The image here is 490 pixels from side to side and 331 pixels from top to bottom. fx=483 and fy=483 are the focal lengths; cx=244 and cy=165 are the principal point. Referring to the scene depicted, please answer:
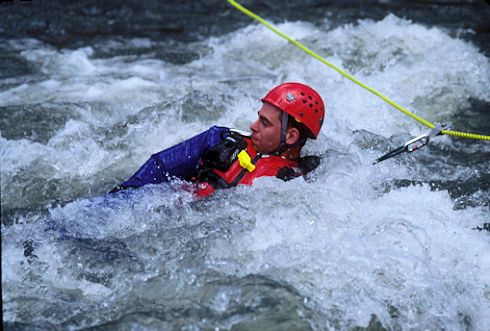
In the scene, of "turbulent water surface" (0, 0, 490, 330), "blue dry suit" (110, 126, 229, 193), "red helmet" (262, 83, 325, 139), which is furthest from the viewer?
"blue dry suit" (110, 126, 229, 193)

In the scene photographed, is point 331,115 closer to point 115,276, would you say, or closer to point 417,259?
point 417,259

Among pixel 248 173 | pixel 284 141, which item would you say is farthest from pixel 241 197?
pixel 284 141

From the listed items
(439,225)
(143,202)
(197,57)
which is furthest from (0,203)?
(197,57)

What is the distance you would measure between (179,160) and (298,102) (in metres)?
1.00

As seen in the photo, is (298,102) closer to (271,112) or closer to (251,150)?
(271,112)

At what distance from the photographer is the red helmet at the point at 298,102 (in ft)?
11.5

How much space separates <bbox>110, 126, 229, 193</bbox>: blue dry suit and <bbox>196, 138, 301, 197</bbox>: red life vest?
16 centimetres

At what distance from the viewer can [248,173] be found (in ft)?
11.9

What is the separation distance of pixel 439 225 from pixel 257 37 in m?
5.40

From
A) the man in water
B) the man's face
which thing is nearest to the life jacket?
the man in water

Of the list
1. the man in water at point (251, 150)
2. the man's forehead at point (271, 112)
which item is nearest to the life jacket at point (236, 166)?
the man in water at point (251, 150)

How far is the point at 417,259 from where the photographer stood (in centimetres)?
322

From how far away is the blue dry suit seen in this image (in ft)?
12.1

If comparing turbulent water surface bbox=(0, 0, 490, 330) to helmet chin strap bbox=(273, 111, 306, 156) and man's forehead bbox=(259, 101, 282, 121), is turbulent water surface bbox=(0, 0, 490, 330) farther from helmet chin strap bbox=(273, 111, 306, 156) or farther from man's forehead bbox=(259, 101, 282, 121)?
man's forehead bbox=(259, 101, 282, 121)
